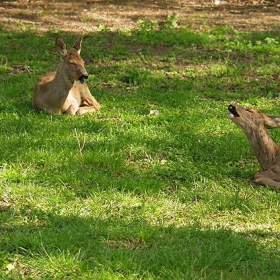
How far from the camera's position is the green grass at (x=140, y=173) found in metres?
5.49

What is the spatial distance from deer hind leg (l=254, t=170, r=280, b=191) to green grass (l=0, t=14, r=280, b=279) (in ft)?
0.42

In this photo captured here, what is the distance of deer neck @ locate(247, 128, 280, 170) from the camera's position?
25.4 ft

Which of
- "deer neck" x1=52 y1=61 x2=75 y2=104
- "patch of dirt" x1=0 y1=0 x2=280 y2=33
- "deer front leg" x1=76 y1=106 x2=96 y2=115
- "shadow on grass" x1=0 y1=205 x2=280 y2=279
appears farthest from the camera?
"patch of dirt" x1=0 y1=0 x2=280 y2=33

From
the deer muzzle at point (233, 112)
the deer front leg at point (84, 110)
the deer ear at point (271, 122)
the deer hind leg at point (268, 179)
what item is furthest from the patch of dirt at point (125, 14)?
the deer hind leg at point (268, 179)

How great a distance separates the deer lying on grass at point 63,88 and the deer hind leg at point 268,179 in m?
3.35

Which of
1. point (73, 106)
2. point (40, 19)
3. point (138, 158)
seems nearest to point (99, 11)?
point (40, 19)

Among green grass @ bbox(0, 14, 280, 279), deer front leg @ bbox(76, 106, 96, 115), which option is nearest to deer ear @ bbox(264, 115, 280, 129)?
green grass @ bbox(0, 14, 280, 279)

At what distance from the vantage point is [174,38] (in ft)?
45.2

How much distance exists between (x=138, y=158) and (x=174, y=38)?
20.6 ft

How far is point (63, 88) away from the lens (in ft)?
32.1

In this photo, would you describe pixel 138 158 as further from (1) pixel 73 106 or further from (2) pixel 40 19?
(2) pixel 40 19

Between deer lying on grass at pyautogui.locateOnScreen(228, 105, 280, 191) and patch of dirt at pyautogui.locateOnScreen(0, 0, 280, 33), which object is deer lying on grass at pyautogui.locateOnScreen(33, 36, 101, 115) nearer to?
deer lying on grass at pyautogui.locateOnScreen(228, 105, 280, 191)

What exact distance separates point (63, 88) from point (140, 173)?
2.76 m

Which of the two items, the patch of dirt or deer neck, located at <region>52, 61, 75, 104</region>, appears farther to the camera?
the patch of dirt
